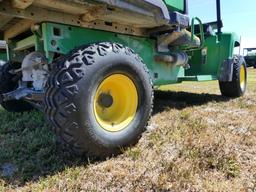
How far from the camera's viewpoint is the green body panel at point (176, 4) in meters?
3.79

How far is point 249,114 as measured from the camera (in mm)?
4363

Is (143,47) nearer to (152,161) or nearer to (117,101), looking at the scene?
(117,101)

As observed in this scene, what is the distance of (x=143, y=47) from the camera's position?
4.07 m

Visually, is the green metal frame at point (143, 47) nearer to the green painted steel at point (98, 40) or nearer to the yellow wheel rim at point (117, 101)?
the green painted steel at point (98, 40)

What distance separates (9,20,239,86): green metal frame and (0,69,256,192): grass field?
2.84 feet

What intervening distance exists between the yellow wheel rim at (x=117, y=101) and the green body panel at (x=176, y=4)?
4.47ft

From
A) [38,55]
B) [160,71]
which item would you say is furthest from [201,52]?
[38,55]

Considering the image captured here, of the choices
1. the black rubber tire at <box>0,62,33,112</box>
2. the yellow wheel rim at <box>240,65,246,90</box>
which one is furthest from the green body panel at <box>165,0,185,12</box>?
the yellow wheel rim at <box>240,65,246,90</box>

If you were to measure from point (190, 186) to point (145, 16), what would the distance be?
183 centimetres

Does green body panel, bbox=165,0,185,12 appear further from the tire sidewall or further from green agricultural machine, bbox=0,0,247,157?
the tire sidewall

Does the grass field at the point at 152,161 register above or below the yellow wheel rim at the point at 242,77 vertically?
below

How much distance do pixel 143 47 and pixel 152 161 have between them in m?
1.88

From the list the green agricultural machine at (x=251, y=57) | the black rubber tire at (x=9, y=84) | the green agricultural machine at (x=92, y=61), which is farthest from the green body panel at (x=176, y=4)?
the green agricultural machine at (x=251, y=57)

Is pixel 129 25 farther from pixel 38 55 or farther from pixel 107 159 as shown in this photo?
pixel 107 159
